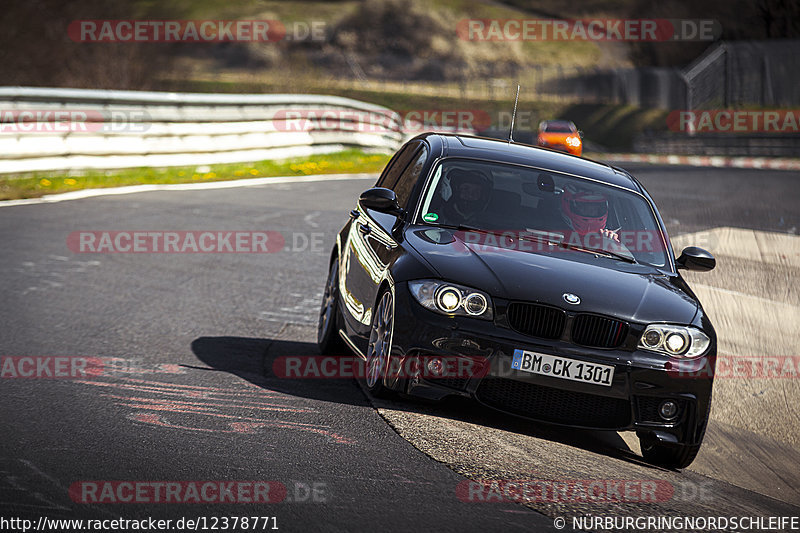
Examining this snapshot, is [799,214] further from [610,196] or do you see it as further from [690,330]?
[690,330]

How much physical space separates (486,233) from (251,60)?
107 meters

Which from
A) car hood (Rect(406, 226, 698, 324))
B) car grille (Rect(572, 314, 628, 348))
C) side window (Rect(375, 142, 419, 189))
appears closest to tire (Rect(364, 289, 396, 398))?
car hood (Rect(406, 226, 698, 324))

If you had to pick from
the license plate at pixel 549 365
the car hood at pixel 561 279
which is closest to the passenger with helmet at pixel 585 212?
the car hood at pixel 561 279

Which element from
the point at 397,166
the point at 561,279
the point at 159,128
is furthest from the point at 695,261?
the point at 159,128

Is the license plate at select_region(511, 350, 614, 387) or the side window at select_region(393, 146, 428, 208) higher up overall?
the side window at select_region(393, 146, 428, 208)

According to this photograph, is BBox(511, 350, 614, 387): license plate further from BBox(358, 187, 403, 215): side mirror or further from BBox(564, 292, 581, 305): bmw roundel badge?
BBox(358, 187, 403, 215): side mirror

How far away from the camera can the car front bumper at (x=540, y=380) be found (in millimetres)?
5668

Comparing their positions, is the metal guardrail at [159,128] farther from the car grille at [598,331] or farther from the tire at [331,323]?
the car grille at [598,331]

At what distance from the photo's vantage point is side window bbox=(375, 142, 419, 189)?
789cm

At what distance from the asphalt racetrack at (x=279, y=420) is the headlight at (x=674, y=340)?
648mm

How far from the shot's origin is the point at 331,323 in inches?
303

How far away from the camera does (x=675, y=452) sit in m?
6.00

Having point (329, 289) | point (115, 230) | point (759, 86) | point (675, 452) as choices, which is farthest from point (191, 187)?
point (759, 86)

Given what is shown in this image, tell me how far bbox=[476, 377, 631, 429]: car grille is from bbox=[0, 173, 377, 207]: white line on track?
10900mm
